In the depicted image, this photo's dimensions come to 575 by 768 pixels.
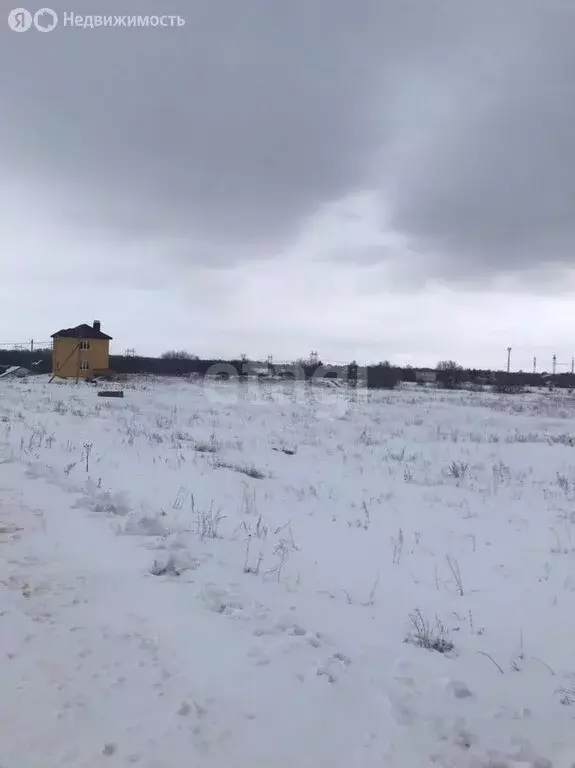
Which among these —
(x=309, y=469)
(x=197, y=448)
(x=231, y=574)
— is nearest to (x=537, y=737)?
(x=231, y=574)

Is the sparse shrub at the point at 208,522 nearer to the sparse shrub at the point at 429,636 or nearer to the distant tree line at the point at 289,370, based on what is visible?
the sparse shrub at the point at 429,636

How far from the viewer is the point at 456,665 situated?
10.8 feet

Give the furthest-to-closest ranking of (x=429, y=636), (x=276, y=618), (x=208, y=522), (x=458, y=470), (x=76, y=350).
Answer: (x=76, y=350), (x=458, y=470), (x=208, y=522), (x=276, y=618), (x=429, y=636)

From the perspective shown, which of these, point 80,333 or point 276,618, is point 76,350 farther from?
point 276,618

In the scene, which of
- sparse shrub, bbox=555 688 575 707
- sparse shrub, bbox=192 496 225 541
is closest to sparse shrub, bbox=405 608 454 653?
sparse shrub, bbox=555 688 575 707

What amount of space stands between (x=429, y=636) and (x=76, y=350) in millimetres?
38561

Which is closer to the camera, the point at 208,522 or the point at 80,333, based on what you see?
the point at 208,522

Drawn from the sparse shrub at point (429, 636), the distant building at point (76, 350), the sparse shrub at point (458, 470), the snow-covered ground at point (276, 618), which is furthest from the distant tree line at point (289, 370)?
the sparse shrub at point (429, 636)

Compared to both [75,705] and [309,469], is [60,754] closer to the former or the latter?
[75,705]

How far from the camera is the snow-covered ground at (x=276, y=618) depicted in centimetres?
251

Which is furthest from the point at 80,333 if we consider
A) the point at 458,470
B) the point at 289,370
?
the point at 458,470

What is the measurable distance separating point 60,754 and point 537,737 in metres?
2.28

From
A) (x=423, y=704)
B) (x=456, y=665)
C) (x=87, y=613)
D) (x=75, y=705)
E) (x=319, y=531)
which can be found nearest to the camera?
(x=75, y=705)

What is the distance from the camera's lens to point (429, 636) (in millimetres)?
3629
